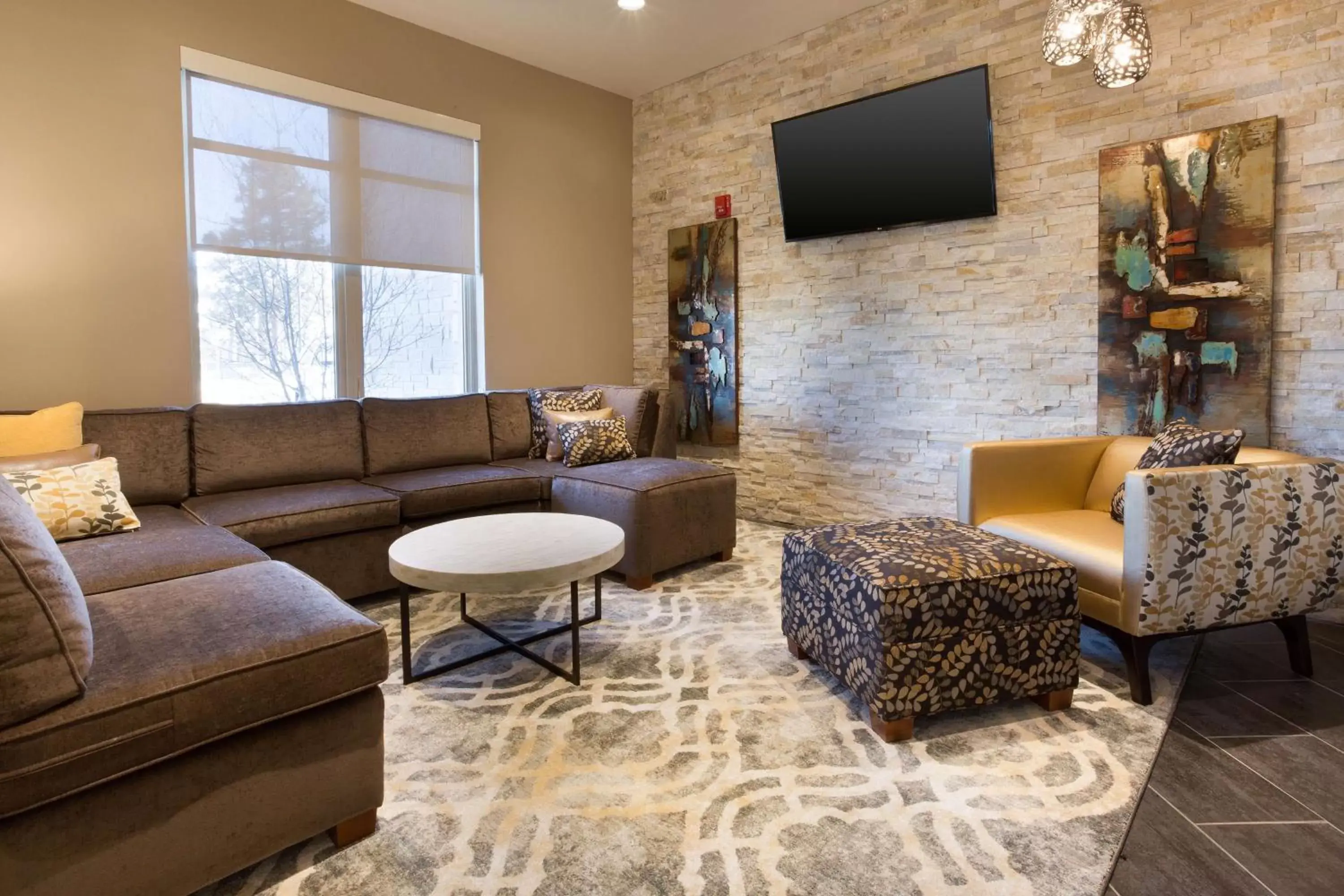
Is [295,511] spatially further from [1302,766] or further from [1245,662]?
[1245,662]

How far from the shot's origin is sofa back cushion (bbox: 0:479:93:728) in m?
1.11

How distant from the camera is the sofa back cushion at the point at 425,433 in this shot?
3.55 metres

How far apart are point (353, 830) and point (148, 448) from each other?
2131mm

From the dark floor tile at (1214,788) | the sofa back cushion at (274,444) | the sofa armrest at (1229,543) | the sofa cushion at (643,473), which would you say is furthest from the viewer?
the sofa cushion at (643,473)

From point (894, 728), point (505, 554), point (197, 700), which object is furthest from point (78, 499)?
point (894, 728)

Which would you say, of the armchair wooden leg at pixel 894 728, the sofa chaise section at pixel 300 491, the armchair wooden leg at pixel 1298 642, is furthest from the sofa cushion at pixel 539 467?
the armchair wooden leg at pixel 1298 642

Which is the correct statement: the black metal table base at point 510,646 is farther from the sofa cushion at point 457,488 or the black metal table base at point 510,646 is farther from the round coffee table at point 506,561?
the sofa cushion at point 457,488

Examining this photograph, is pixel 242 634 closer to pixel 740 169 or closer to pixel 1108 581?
pixel 1108 581

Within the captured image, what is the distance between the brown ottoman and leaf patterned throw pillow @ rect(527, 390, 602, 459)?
0.47 metres

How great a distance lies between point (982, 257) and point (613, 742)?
9.37 feet

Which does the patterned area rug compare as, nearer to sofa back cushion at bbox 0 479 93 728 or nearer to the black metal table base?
the black metal table base

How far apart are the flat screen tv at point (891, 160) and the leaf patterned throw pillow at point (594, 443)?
1.53 m

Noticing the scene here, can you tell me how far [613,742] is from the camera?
6.26ft

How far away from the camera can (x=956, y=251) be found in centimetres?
358
